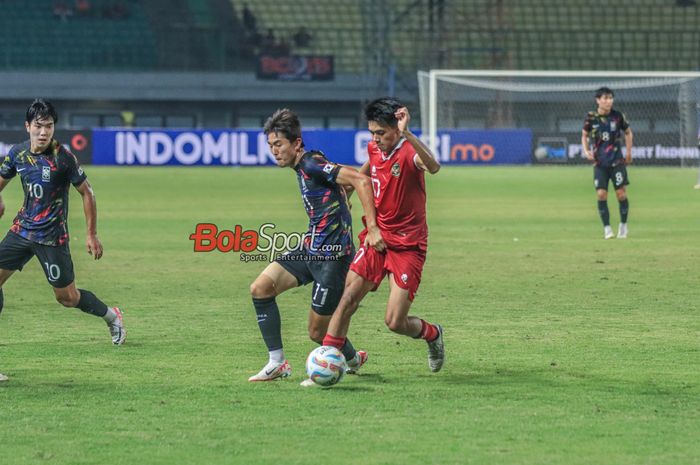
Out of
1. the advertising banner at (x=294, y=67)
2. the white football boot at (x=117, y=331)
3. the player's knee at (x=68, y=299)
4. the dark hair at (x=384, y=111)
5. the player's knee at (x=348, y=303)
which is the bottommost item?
the white football boot at (x=117, y=331)

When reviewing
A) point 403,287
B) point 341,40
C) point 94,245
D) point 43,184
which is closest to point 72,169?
point 43,184

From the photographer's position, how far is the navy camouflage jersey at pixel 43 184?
365 inches

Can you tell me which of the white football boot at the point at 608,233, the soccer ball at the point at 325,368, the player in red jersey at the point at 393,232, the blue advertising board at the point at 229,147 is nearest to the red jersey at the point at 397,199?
A: the player in red jersey at the point at 393,232

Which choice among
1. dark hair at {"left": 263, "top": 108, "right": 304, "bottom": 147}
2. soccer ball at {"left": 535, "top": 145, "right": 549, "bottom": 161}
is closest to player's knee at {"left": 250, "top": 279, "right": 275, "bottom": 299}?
dark hair at {"left": 263, "top": 108, "right": 304, "bottom": 147}

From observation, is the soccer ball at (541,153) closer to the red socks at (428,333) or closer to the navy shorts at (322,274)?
the red socks at (428,333)

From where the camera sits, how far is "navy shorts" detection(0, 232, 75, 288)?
9.33m

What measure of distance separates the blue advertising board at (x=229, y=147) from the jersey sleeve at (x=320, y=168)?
33943 millimetres

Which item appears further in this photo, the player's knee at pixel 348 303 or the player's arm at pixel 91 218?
the player's arm at pixel 91 218

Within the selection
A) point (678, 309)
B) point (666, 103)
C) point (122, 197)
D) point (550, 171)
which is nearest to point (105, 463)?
point (678, 309)

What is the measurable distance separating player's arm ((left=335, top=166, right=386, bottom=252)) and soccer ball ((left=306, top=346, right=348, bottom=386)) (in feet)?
2.47

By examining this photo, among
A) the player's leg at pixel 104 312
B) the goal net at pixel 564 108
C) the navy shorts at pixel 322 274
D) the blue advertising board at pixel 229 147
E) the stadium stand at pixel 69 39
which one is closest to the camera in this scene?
the navy shorts at pixel 322 274

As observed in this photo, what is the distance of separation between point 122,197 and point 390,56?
25341 mm

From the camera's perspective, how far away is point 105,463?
6.12 meters

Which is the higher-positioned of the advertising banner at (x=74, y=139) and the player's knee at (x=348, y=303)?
the advertising banner at (x=74, y=139)
